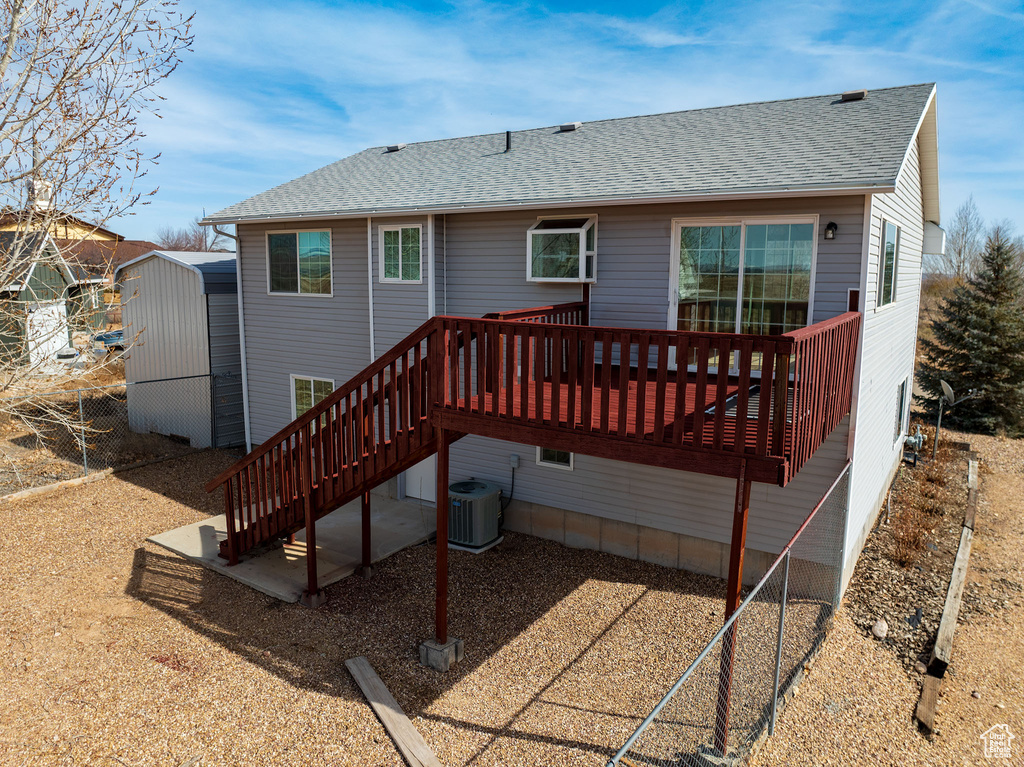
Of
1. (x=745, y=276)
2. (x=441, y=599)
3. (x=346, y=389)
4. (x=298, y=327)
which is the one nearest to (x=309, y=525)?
(x=346, y=389)

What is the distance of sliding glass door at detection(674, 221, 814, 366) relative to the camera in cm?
711

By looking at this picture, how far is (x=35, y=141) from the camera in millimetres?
4914

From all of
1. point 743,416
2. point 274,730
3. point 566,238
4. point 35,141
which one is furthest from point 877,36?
point 274,730

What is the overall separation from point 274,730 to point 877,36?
14.3 meters

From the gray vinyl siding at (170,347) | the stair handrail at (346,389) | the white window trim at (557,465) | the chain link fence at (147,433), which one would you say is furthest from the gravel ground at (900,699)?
the gray vinyl siding at (170,347)

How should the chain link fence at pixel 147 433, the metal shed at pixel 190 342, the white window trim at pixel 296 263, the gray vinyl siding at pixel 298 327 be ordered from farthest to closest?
the metal shed at pixel 190 342
the chain link fence at pixel 147 433
the white window trim at pixel 296 263
the gray vinyl siding at pixel 298 327

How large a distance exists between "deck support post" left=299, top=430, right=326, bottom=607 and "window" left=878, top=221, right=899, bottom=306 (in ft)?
23.5

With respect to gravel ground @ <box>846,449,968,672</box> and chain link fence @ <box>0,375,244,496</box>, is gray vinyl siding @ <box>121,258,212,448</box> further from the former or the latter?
gravel ground @ <box>846,449,968,672</box>

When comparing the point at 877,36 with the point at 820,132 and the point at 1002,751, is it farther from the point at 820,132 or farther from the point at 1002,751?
the point at 1002,751

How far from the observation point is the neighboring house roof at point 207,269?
1282 centimetres

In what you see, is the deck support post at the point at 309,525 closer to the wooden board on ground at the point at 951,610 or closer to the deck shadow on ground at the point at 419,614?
the deck shadow on ground at the point at 419,614

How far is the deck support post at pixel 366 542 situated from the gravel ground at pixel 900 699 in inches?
193

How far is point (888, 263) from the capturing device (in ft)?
27.9

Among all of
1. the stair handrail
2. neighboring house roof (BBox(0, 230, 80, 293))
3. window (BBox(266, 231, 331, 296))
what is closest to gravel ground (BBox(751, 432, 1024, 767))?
the stair handrail
